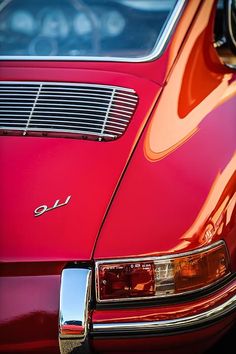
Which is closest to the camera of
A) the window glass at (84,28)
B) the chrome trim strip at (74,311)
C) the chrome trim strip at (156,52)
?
the chrome trim strip at (74,311)

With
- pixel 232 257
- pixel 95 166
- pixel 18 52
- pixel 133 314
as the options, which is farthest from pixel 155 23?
pixel 133 314

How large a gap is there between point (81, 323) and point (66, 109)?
986 mm

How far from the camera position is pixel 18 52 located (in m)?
3.85

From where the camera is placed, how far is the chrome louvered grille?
10.8ft

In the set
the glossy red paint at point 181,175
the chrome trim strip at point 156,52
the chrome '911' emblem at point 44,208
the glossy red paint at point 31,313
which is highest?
the chrome trim strip at point 156,52

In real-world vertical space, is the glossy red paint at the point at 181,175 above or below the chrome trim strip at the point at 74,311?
above

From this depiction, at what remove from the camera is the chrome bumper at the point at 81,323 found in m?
2.76

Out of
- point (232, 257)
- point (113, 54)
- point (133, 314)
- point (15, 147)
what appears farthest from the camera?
point (113, 54)

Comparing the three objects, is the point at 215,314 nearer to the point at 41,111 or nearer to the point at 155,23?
the point at 41,111

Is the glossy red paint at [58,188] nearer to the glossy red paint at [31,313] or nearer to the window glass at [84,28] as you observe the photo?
the glossy red paint at [31,313]

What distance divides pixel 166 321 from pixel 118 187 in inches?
20.5

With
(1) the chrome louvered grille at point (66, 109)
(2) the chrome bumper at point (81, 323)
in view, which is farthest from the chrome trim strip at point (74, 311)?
(1) the chrome louvered grille at point (66, 109)

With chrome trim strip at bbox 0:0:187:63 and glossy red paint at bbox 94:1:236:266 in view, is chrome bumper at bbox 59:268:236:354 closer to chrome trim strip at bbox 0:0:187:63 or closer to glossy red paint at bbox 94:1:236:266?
glossy red paint at bbox 94:1:236:266

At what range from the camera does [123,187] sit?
9.90 ft
